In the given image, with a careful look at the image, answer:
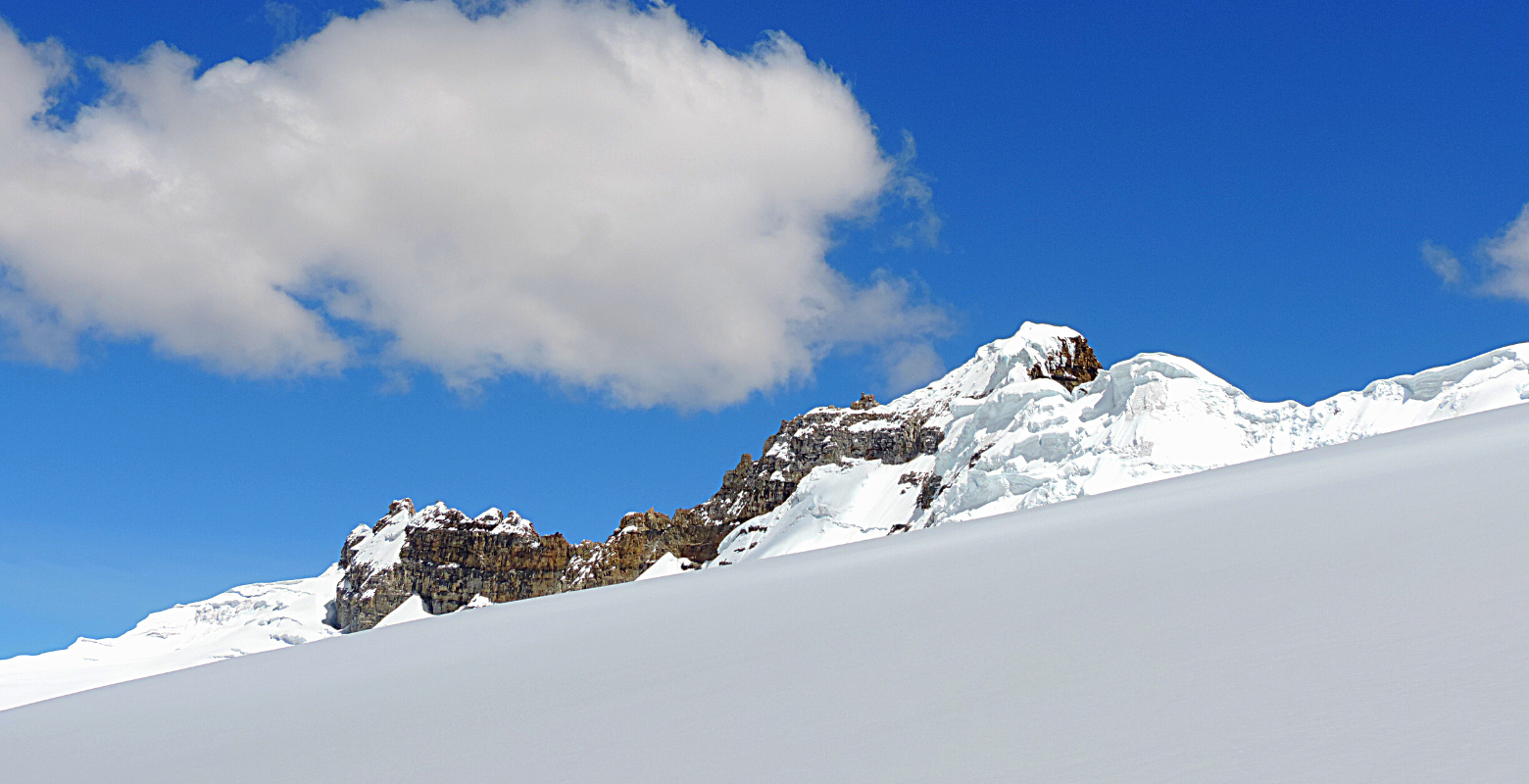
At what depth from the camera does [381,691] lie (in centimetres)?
1091

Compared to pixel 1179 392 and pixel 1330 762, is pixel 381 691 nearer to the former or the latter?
pixel 1330 762

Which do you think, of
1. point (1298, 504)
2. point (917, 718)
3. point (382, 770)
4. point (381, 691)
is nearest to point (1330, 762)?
point (917, 718)

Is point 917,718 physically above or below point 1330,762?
above

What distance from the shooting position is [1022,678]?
6051 millimetres

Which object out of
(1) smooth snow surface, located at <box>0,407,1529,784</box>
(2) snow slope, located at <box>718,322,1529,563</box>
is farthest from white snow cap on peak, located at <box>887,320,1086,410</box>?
(1) smooth snow surface, located at <box>0,407,1529,784</box>

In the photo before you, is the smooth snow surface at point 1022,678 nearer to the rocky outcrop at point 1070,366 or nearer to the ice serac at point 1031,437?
the ice serac at point 1031,437

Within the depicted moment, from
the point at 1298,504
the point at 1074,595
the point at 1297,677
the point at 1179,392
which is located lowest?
the point at 1297,677

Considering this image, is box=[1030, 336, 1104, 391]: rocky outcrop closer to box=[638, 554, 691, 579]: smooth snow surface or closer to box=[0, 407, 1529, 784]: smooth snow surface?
box=[638, 554, 691, 579]: smooth snow surface

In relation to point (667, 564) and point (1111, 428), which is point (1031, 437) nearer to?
point (1111, 428)

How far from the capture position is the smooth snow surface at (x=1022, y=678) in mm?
4402

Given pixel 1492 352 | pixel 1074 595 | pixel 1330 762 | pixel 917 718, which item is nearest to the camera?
pixel 1330 762

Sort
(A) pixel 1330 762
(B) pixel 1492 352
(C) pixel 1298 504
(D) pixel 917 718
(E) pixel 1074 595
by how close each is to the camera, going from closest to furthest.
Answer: (A) pixel 1330 762
(D) pixel 917 718
(E) pixel 1074 595
(C) pixel 1298 504
(B) pixel 1492 352

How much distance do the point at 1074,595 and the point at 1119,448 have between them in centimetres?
9759

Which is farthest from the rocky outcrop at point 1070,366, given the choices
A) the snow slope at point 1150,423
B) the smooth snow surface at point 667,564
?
the smooth snow surface at point 667,564
